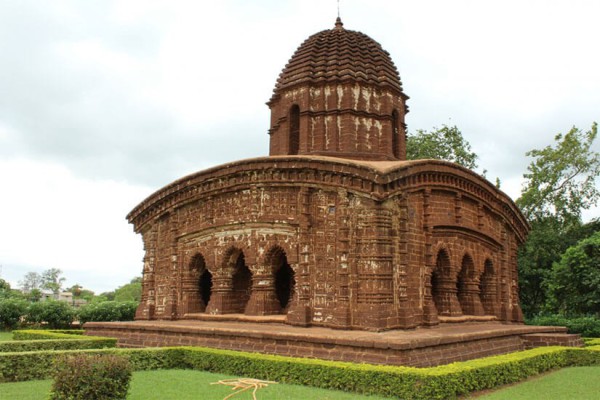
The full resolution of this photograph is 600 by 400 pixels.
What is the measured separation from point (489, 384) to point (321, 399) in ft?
10.5

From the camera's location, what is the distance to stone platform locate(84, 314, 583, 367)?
9.52 m

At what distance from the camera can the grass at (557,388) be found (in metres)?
8.67

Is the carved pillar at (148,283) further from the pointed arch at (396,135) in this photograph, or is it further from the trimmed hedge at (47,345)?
the pointed arch at (396,135)

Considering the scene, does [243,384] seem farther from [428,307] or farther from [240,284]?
[240,284]

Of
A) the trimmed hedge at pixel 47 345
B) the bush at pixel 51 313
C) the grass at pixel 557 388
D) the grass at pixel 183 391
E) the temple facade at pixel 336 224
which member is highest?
the temple facade at pixel 336 224

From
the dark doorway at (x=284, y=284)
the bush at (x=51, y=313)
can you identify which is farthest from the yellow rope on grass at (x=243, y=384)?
the bush at (x=51, y=313)

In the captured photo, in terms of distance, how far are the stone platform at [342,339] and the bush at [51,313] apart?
8.41 meters

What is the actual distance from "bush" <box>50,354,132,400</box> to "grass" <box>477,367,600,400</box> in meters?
5.32

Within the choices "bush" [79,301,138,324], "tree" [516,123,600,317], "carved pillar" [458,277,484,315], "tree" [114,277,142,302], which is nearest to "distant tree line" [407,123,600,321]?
"tree" [516,123,600,317]

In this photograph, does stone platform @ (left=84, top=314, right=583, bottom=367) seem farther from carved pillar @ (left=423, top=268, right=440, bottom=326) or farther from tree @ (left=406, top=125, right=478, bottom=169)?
tree @ (left=406, top=125, right=478, bottom=169)

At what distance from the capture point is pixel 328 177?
1289cm

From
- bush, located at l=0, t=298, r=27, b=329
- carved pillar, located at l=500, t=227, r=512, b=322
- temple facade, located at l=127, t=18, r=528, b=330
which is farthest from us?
bush, located at l=0, t=298, r=27, b=329

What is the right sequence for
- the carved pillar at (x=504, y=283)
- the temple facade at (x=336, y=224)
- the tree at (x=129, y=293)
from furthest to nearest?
the tree at (x=129, y=293), the carved pillar at (x=504, y=283), the temple facade at (x=336, y=224)

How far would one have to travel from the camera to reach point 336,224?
1266 cm
